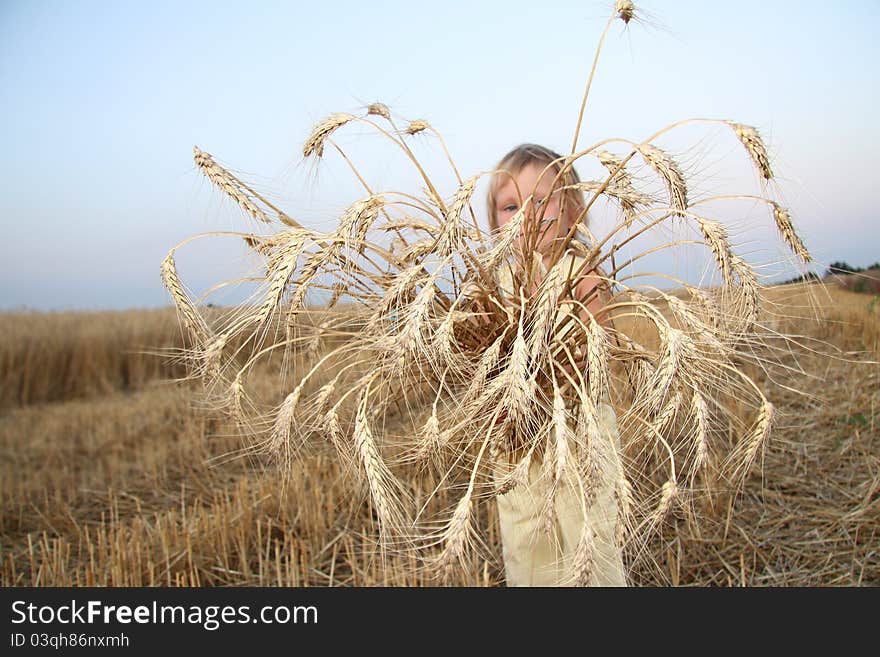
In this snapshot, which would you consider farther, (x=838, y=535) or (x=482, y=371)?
(x=838, y=535)

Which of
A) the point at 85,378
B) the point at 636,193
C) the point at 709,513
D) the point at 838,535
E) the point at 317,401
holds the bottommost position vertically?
the point at 838,535

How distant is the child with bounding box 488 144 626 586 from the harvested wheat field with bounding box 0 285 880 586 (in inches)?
6.7

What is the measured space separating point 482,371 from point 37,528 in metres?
4.25

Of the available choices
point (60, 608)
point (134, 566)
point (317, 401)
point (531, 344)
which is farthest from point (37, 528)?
point (531, 344)

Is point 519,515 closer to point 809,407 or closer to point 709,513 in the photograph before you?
point 709,513

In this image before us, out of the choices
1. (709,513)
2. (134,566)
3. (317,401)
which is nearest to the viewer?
(317,401)

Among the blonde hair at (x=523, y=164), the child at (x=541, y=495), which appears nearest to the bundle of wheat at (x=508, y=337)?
the child at (x=541, y=495)

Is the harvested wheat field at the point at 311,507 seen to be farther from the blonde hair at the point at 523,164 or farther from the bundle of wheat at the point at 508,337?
the blonde hair at the point at 523,164

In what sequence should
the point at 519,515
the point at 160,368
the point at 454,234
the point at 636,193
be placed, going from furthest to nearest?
the point at 160,368, the point at 519,515, the point at 636,193, the point at 454,234

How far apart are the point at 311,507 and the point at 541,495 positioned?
92.7 inches

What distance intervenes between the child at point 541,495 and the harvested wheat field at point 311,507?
17 centimetres

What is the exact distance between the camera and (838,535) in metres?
3.19

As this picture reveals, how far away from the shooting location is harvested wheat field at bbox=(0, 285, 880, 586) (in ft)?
9.71

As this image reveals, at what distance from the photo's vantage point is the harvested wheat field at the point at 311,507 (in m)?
2.96
